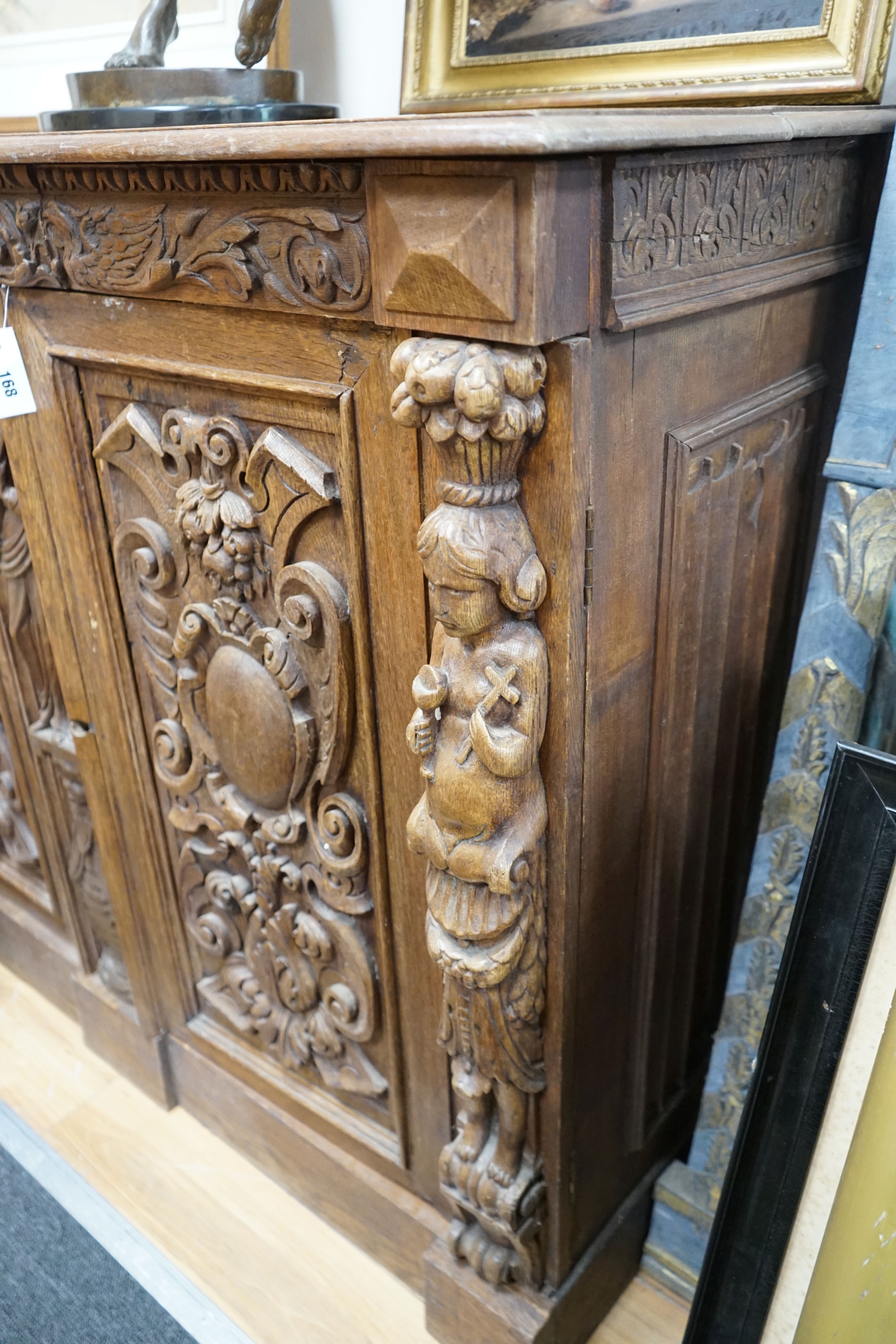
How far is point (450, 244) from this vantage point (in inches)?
23.9

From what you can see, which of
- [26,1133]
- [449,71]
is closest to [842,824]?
[449,71]

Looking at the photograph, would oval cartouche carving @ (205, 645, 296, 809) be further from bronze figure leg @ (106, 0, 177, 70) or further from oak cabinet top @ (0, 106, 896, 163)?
bronze figure leg @ (106, 0, 177, 70)

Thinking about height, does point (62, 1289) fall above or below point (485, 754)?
below

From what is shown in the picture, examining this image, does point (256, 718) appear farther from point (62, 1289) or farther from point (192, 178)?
point (62, 1289)

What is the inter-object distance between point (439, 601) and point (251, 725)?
361mm

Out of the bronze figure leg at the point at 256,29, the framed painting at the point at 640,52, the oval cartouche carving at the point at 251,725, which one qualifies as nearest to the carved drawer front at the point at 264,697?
the oval cartouche carving at the point at 251,725

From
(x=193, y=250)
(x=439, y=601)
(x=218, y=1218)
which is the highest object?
(x=193, y=250)

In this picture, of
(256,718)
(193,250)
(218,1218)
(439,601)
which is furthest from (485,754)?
(218,1218)

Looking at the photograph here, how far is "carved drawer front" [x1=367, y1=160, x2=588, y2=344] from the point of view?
577mm

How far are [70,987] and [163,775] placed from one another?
0.59 metres

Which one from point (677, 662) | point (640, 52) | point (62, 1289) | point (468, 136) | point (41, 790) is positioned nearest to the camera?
point (468, 136)

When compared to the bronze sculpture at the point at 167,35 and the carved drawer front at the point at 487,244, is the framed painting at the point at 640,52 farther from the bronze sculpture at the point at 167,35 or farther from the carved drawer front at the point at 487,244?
the carved drawer front at the point at 487,244

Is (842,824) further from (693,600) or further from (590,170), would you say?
(590,170)

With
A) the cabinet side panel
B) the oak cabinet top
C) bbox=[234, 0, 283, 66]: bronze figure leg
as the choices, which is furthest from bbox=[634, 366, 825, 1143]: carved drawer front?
bbox=[234, 0, 283, 66]: bronze figure leg
